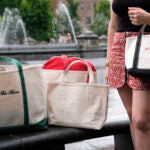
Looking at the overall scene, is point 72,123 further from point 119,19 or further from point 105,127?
point 119,19

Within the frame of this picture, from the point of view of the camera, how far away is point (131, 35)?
7.66 ft

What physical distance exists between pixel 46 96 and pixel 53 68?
0.66 feet

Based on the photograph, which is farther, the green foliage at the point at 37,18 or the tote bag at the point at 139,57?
the green foliage at the point at 37,18

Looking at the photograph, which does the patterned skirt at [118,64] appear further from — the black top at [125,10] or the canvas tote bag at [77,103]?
the canvas tote bag at [77,103]

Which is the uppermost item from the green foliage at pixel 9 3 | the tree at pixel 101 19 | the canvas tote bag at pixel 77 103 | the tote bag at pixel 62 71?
the green foliage at pixel 9 3

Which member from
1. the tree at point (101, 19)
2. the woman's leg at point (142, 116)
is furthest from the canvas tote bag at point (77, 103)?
the tree at point (101, 19)

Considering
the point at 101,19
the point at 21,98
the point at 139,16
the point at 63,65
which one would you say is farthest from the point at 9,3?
the point at 139,16

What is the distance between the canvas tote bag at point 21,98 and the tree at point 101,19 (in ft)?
179

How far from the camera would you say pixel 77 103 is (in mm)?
2711

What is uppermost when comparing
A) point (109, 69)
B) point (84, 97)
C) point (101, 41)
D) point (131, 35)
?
point (131, 35)

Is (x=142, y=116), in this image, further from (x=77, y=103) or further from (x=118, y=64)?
(x=77, y=103)

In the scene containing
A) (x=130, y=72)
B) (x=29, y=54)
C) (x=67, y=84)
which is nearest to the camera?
(x=130, y=72)

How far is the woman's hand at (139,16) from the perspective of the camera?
86.5 inches

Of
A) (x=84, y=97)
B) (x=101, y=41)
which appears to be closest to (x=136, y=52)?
(x=84, y=97)
